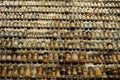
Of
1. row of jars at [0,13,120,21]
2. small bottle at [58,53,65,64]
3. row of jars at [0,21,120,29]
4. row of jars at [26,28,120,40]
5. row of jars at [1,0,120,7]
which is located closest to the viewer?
small bottle at [58,53,65,64]

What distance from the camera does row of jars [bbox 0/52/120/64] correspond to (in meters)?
10.5

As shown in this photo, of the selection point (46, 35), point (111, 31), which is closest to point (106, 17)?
point (111, 31)

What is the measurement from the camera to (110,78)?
10.1 m

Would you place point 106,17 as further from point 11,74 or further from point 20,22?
point 11,74

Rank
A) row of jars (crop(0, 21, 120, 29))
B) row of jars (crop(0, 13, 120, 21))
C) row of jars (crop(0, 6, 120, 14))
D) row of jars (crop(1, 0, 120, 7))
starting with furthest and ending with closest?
row of jars (crop(1, 0, 120, 7)) → row of jars (crop(0, 6, 120, 14)) → row of jars (crop(0, 13, 120, 21)) → row of jars (crop(0, 21, 120, 29))

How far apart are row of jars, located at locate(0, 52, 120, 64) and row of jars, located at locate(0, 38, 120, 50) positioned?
266 millimetres

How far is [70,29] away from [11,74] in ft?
9.87

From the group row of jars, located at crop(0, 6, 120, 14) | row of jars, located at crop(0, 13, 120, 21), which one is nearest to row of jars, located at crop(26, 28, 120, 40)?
row of jars, located at crop(0, 13, 120, 21)

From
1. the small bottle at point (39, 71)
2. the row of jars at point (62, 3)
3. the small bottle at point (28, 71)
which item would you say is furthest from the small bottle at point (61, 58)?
the row of jars at point (62, 3)

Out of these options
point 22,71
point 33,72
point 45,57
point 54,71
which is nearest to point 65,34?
point 45,57

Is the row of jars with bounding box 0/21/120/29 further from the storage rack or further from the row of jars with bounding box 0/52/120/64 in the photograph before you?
the row of jars with bounding box 0/52/120/64

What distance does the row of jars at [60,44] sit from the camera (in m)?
10.9

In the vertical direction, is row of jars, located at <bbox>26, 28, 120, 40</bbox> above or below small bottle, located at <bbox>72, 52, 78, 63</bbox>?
above

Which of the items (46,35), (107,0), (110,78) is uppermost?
(107,0)
